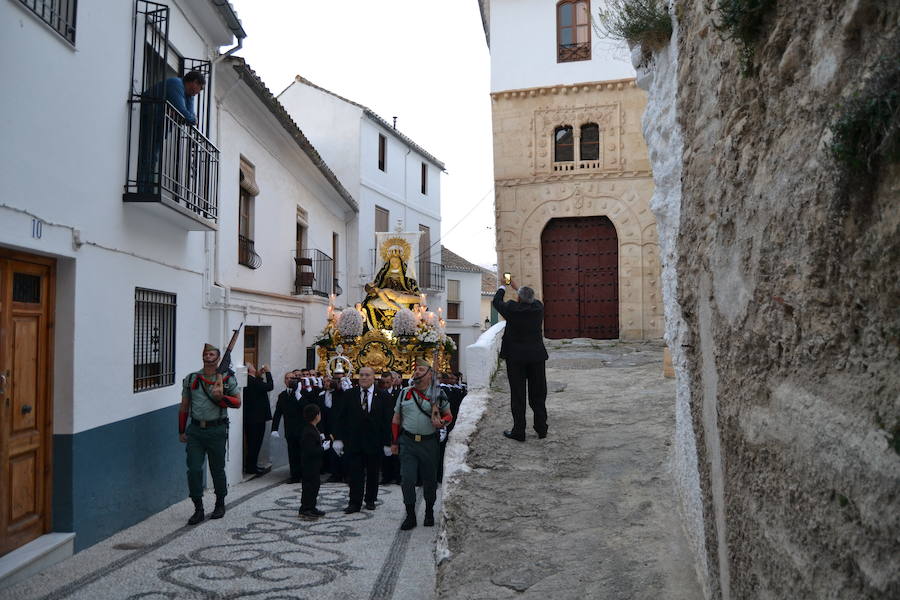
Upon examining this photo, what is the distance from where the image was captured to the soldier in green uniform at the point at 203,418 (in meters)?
7.00

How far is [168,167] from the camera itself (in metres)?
7.47

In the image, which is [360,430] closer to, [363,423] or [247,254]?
[363,423]

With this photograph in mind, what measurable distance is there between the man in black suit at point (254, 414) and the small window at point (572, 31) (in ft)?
37.0

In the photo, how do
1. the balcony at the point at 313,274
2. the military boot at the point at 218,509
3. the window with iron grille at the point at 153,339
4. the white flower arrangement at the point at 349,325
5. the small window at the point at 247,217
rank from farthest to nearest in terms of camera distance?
1. the balcony at the point at 313,274
2. the white flower arrangement at the point at 349,325
3. the small window at the point at 247,217
4. the window with iron grille at the point at 153,339
5. the military boot at the point at 218,509

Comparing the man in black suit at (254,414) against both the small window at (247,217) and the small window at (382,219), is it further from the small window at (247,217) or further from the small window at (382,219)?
the small window at (382,219)

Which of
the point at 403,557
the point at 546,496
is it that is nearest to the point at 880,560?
the point at 546,496

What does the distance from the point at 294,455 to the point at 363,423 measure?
2395 mm

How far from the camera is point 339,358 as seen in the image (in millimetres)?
12617

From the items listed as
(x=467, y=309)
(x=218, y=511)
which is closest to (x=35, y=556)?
(x=218, y=511)

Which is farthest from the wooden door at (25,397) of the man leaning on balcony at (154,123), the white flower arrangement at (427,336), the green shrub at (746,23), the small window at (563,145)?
the small window at (563,145)

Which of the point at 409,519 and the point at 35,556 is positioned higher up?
the point at 35,556

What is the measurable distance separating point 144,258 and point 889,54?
706 centimetres

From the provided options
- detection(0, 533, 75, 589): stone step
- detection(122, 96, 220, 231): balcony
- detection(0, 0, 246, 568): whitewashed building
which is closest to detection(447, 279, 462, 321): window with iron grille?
detection(122, 96, 220, 231): balcony

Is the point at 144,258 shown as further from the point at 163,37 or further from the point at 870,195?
the point at 870,195
